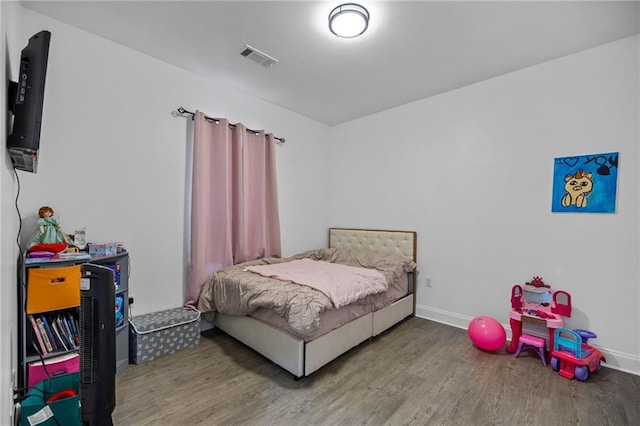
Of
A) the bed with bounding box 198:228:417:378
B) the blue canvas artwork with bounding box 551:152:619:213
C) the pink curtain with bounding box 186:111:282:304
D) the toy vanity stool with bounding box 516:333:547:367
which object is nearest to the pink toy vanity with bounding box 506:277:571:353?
the toy vanity stool with bounding box 516:333:547:367

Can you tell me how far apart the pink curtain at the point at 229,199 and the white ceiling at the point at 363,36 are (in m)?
0.70

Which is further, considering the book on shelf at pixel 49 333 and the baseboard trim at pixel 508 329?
the baseboard trim at pixel 508 329

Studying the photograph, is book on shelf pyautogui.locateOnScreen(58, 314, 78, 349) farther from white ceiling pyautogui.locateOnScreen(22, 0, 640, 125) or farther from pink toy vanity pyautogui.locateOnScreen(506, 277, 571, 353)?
pink toy vanity pyautogui.locateOnScreen(506, 277, 571, 353)

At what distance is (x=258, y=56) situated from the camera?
8.72 ft

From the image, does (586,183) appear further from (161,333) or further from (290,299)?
(161,333)

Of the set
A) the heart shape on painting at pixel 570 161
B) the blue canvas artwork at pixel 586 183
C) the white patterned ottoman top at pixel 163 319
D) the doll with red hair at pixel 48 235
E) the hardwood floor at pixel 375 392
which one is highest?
the heart shape on painting at pixel 570 161

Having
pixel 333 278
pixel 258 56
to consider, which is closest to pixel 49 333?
pixel 333 278

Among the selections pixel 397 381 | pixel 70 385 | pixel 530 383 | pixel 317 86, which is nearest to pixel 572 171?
pixel 530 383

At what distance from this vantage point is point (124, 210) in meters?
2.54

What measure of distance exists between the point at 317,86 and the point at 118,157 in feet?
7.12

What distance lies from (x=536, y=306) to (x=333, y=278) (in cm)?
191

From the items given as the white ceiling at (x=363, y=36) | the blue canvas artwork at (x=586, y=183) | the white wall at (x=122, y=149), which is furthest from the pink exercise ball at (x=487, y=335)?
the white wall at (x=122, y=149)

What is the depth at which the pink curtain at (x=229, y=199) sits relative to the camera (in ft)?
9.61

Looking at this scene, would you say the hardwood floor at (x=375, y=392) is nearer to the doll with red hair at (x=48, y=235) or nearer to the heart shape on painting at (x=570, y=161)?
the doll with red hair at (x=48, y=235)
